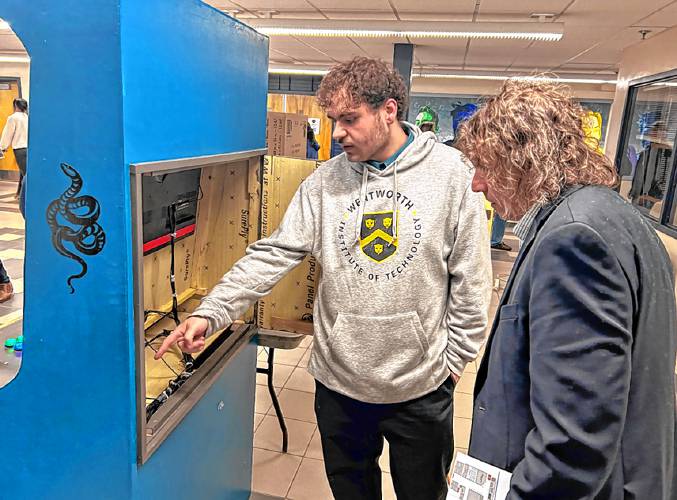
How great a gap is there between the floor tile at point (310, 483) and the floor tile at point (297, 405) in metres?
0.39

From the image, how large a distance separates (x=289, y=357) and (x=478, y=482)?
2.79m

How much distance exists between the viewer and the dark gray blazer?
0.81 meters

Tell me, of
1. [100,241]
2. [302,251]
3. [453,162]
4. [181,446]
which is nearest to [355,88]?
[453,162]

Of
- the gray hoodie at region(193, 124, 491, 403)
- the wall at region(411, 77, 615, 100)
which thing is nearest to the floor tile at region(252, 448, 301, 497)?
the gray hoodie at region(193, 124, 491, 403)

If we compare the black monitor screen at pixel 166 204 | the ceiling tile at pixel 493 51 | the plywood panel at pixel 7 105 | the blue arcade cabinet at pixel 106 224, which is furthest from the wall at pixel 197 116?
the plywood panel at pixel 7 105

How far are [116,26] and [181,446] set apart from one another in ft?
3.45

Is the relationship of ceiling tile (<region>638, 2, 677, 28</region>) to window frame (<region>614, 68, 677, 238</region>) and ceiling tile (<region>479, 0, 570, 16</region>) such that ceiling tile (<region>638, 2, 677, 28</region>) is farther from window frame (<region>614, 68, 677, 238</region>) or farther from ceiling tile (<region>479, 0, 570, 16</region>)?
ceiling tile (<region>479, 0, 570, 16</region>)

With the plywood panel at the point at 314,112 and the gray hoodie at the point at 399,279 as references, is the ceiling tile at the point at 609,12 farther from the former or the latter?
the plywood panel at the point at 314,112

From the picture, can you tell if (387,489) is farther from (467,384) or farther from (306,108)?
(306,108)

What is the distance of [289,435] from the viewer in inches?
108

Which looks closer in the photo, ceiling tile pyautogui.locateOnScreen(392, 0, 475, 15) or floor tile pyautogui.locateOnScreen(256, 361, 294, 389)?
floor tile pyautogui.locateOnScreen(256, 361, 294, 389)

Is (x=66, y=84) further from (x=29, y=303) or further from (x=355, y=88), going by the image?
(x=355, y=88)

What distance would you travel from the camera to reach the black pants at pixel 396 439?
152 centimetres

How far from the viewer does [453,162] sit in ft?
4.84
